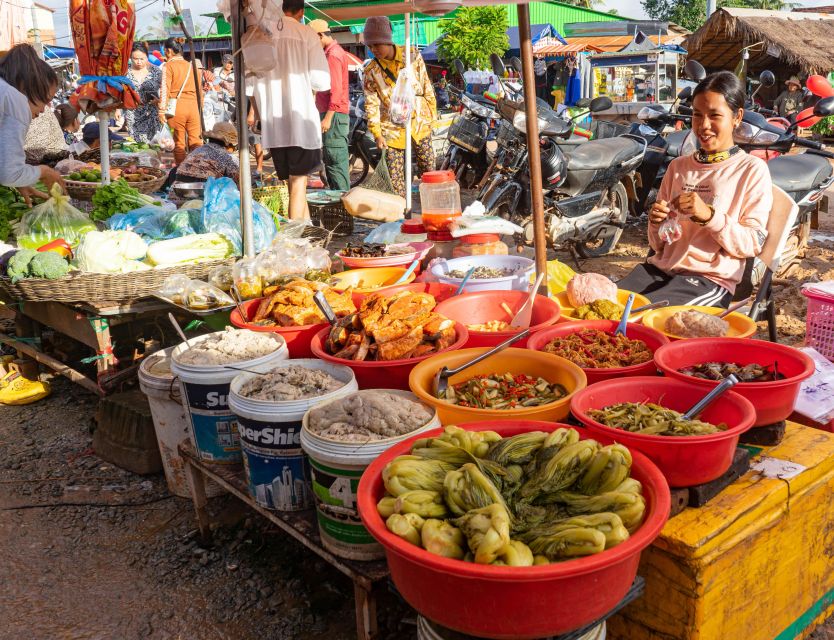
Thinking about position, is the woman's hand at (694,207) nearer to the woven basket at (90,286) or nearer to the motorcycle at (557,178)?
the woven basket at (90,286)

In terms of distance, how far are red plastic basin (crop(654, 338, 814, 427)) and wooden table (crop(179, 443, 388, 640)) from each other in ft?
3.85

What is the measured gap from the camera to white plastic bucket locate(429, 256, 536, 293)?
3.21 meters

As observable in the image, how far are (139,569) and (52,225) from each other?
2.83 meters

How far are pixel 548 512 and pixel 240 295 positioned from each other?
246cm

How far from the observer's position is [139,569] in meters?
2.76

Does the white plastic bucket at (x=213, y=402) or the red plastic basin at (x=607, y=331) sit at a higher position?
the red plastic basin at (x=607, y=331)

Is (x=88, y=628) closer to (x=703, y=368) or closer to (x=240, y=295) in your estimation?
(x=240, y=295)

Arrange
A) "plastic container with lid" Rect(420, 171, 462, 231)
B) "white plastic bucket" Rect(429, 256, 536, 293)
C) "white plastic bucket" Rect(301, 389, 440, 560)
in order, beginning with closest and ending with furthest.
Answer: "white plastic bucket" Rect(301, 389, 440, 560)
"white plastic bucket" Rect(429, 256, 536, 293)
"plastic container with lid" Rect(420, 171, 462, 231)

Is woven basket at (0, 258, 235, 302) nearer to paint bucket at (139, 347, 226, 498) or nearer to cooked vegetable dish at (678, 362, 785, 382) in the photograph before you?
paint bucket at (139, 347, 226, 498)

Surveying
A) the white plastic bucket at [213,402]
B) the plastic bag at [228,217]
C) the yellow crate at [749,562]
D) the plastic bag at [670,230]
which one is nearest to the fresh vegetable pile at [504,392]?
the yellow crate at [749,562]

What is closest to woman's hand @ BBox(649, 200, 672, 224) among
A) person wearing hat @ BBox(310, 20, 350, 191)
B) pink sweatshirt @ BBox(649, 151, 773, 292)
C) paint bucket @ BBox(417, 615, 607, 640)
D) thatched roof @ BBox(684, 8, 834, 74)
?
pink sweatshirt @ BBox(649, 151, 773, 292)

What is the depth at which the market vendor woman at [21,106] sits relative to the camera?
448 cm

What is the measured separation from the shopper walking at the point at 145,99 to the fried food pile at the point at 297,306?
11.5 metres

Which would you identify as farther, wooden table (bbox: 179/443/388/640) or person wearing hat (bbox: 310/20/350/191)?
person wearing hat (bbox: 310/20/350/191)
